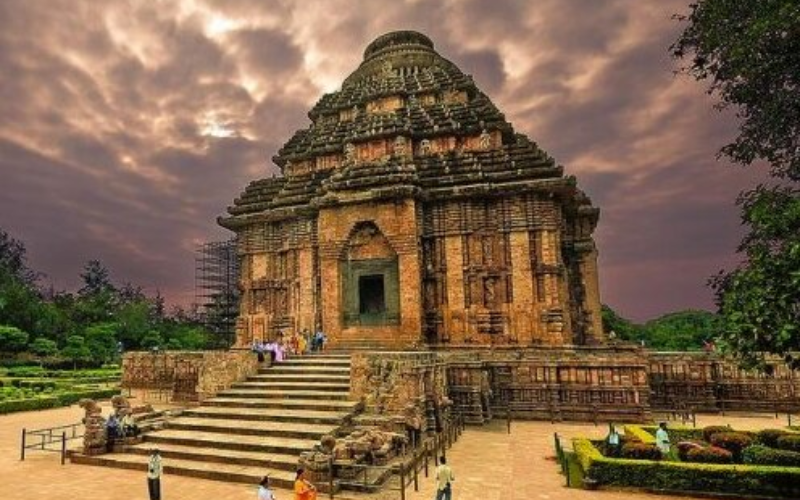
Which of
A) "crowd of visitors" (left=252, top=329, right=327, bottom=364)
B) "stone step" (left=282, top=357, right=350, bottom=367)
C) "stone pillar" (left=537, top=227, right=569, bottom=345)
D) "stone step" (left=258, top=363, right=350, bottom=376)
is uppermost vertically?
"stone pillar" (left=537, top=227, right=569, bottom=345)

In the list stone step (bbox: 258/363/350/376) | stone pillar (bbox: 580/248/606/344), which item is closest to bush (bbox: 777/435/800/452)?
stone step (bbox: 258/363/350/376)

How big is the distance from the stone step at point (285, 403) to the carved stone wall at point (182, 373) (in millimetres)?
822

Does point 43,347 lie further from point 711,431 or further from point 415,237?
point 711,431

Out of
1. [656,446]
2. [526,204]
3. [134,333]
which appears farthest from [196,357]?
[134,333]

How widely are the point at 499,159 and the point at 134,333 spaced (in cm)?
4720

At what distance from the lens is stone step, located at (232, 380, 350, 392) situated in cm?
1495

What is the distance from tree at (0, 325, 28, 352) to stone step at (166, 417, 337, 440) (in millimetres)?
35687

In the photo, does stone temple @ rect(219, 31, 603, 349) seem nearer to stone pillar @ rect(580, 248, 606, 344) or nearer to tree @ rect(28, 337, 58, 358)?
stone pillar @ rect(580, 248, 606, 344)

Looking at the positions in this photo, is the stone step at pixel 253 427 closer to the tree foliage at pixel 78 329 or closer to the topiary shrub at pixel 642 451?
the topiary shrub at pixel 642 451

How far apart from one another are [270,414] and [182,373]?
9.50m

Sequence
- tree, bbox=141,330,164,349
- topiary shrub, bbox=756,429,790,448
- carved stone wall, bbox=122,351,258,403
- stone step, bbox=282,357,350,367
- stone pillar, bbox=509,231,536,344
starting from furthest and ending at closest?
1. tree, bbox=141,330,164,349
2. stone pillar, bbox=509,231,536,344
3. stone step, bbox=282,357,350,367
4. carved stone wall, bbox=122,351,258,403
5. topiary shrub, bbox=756,429,790,448

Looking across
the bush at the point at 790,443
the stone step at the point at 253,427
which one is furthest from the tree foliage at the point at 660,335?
the stone step at the point at 253,427

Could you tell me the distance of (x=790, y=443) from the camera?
11.2 m

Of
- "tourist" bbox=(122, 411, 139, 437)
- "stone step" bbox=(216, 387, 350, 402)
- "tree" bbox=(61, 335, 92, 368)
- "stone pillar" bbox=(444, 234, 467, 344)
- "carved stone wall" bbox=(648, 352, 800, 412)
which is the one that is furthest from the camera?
"tree" bbox=(61, 335, 92, 368)
